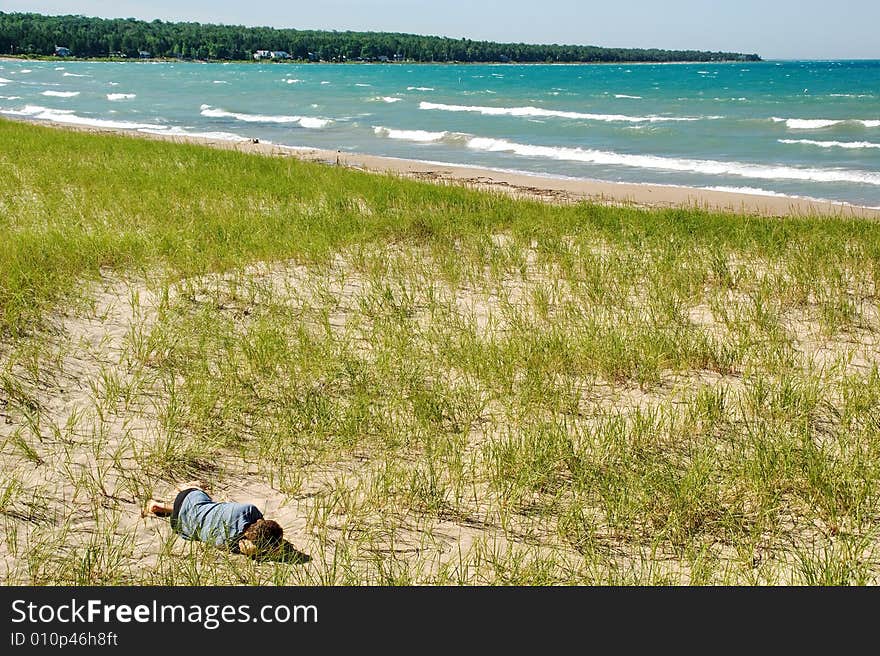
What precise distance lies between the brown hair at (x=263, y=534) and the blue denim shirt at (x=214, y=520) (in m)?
0.05

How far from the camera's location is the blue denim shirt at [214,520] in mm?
3668

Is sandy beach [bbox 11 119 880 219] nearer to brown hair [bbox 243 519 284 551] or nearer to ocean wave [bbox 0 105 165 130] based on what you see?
Result: brown hair [bbox 243 519 284 551]

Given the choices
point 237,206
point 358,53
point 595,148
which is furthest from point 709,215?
point 358,53

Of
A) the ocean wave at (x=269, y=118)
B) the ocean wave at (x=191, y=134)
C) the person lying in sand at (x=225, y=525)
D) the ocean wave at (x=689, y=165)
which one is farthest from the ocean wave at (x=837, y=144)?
the person lying in sand at (x=225, y=525)

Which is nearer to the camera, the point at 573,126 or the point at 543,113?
the point at 573,126

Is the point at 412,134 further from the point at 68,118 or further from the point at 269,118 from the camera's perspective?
the point at 68,118

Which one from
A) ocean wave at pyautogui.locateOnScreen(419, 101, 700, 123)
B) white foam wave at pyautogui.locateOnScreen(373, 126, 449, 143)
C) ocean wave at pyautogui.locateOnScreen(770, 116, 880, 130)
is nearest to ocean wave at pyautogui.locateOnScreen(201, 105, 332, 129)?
white foam wave at pyautogui.locateOnScreen(373, 126, 449, 143)

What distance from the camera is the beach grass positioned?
3707 millimetres

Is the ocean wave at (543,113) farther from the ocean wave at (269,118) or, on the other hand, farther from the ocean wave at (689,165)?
the ocean wave at (689,165)

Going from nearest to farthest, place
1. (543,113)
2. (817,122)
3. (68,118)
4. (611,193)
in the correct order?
(611,193), (817,122), (68,118), (543,113)

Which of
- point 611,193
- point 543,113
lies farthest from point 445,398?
point 543,113

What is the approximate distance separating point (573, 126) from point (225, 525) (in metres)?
32.8

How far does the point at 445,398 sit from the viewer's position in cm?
525

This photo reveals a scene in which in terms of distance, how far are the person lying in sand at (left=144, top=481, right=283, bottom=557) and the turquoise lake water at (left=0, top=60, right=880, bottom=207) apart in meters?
→ 16.4
